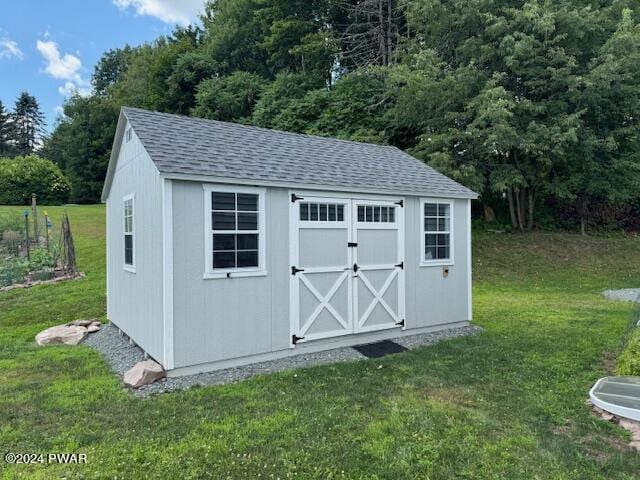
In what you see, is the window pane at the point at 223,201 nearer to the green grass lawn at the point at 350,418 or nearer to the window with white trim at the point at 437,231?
the green grass lawn at the point at 350,418

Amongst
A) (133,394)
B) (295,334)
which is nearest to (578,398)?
(295,334)

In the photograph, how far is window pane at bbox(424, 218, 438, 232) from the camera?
23.3 feet

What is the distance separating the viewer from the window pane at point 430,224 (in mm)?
7097

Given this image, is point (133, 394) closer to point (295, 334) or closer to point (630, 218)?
point (295, 334)

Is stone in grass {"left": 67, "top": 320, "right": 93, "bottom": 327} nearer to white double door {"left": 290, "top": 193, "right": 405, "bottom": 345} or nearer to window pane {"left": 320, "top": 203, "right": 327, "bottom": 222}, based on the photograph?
white double door {"left": 290, "top": 193, "right": 405, "bottom": 345}

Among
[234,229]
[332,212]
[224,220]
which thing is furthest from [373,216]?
[224,220]

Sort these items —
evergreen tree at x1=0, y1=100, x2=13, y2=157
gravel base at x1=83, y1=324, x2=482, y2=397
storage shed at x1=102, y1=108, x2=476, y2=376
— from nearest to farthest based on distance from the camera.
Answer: gravel base at x1=83, y1=324, x2=482, y2=397 → storage shed at x1=102, y1=108, x2=476, y2=376 → evergreen tree at x1=0, y1=100, x2=13, y2=157

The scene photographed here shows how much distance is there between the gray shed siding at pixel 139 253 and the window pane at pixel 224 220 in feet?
2.12

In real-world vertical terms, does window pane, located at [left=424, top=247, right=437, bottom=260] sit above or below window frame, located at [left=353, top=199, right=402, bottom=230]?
below

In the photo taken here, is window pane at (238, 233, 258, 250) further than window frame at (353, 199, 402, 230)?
No

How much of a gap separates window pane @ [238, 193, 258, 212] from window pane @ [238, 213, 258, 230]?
0.08 meters

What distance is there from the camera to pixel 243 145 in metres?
6.46

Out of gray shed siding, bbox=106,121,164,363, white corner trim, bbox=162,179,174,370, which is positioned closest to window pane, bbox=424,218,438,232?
white corner trim, bbox=162,179,174,370

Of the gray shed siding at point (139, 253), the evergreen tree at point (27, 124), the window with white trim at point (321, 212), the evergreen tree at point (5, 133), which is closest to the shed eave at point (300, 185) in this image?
the window with white trim at point (321, 212)
